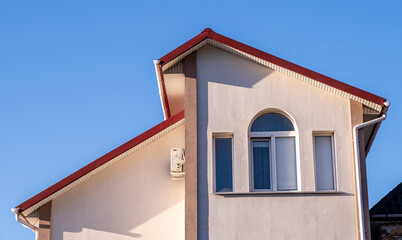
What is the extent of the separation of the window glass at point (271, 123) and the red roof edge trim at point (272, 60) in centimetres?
120

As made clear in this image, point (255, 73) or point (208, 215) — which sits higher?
point (255, 73)

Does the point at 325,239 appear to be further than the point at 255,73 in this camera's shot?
No

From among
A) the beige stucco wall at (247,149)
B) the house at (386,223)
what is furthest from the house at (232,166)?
the house at (386,223)

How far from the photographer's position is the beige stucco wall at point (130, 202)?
1783cm

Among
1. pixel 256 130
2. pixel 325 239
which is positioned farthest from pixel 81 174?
pixel 325 239

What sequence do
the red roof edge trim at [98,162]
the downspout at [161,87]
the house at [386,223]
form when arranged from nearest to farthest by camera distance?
the red roof edge trim at [98,162], the downspout at [161,87], the house at [386,223]

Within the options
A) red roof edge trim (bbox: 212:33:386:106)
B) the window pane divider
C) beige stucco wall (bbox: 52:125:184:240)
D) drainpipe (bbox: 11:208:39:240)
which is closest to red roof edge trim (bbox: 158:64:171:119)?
beige stucco wall (bbox: 52:125:184:240)

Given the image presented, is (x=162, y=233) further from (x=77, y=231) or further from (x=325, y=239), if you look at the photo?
(x=325, y=239)

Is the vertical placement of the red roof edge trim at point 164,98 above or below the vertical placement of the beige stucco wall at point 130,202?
above

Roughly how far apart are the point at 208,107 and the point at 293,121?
2088 mm

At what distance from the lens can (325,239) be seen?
16844 mm

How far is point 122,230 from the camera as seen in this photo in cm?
1784

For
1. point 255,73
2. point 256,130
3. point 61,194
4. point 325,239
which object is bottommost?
point 325,239

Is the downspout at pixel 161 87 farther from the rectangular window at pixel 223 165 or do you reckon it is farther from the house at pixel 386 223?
the house at pixel 386 223
